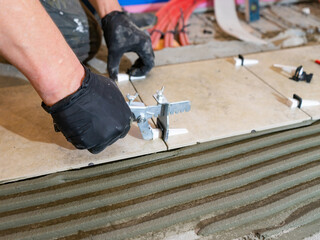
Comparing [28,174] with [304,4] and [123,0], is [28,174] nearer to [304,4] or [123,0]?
[123,0]

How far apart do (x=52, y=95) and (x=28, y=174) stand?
1.42 ft

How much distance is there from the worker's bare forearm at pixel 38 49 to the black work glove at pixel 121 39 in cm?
69

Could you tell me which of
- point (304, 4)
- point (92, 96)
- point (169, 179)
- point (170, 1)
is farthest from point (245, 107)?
point (304, 4)

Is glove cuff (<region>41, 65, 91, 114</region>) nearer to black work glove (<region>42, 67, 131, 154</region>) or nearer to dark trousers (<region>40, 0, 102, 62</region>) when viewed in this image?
black work glove (<region>42, 67, 131, 154</region>)

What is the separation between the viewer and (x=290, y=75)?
6.77 feet

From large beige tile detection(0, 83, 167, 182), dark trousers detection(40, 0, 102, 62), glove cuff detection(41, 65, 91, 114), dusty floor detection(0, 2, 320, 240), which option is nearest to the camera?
glove cuff detection(41, 65, 91, 114)

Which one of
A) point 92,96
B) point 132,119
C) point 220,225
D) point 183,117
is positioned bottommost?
point 220,225

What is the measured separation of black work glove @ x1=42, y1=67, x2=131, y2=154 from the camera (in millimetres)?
1177

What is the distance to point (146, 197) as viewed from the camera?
136cm

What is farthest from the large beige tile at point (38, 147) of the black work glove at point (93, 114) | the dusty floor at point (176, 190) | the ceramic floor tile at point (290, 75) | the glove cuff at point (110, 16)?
the ceramic floor tile at point (290, 75)

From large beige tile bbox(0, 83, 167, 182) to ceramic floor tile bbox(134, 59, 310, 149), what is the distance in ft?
0.61

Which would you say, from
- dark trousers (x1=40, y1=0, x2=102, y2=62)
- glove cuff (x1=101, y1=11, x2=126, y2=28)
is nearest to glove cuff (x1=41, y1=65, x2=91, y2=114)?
glove cuff (x1=101, y1=11, x2=126, y2=28)

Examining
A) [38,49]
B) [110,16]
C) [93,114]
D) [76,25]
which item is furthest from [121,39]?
[38,49]

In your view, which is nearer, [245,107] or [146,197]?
[146,197]
